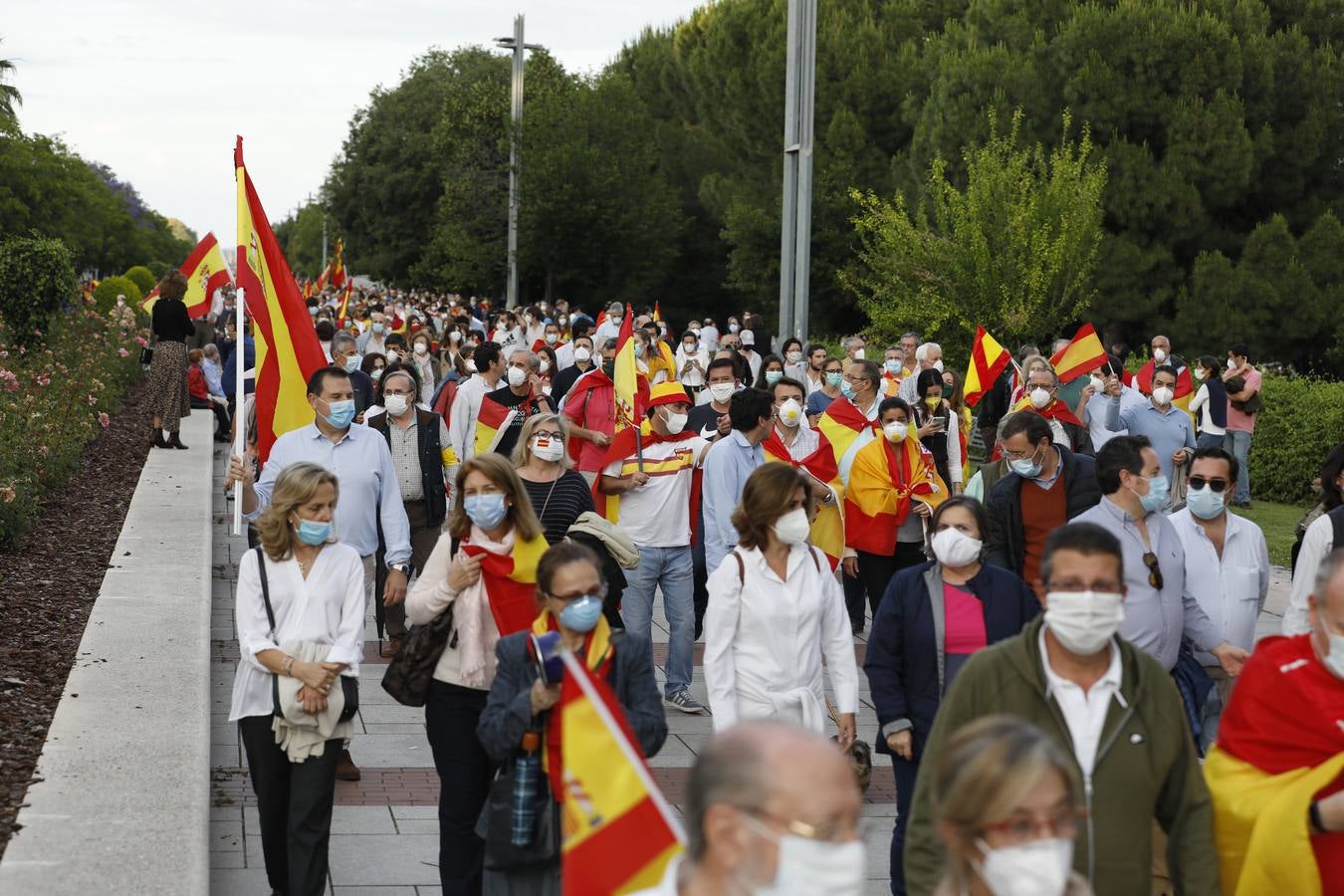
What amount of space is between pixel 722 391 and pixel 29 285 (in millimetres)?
13245

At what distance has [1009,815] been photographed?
2.98 m

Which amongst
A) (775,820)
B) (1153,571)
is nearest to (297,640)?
(1153,571)

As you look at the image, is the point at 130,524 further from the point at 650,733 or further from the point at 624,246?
the point at 624,246

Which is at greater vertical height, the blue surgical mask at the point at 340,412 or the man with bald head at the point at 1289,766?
the blue surgical mask at the point at 340,412

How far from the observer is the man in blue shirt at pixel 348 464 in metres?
8.17

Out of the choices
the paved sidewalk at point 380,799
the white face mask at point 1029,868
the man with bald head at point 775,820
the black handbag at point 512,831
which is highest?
the man with bald head at point 775,820

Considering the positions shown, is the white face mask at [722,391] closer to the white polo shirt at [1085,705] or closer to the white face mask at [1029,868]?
the white polo shirt at [1085,705]

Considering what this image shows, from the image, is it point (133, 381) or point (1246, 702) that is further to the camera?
point (133, 381)

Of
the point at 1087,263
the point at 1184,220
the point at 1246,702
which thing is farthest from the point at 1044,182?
the point at 1246,702

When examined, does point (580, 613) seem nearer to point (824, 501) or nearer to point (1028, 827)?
point (1028, 827)

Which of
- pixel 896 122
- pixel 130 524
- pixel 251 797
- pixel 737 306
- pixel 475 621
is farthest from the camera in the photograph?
pixel 737 306

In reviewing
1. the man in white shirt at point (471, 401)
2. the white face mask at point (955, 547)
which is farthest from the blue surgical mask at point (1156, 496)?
the man in white shirt at point (471, 401)

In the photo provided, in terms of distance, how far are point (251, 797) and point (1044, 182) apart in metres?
23.5

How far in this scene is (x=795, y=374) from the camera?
20.0m
